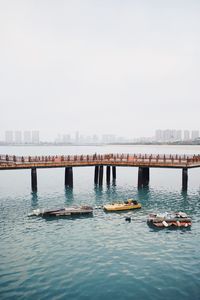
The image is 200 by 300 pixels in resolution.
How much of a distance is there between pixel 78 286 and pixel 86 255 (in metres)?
4.88

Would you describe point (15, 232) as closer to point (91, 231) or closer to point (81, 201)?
point (91, 231)

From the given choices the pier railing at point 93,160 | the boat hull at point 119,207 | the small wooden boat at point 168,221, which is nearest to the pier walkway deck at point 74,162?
the pier railing at point 93,160

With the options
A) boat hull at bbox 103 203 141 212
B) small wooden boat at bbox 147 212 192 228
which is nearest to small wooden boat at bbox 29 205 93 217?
boat hull at bbox 103 203 141 212

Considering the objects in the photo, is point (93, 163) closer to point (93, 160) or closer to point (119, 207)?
point (93, 160)

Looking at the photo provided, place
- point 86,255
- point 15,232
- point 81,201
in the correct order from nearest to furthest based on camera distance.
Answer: point 86,255, point 15,232, point 81,201

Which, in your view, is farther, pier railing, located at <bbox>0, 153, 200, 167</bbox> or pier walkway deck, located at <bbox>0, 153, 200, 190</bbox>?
pier railing, located at <bbox>0, 153, 200, 167</bbox>

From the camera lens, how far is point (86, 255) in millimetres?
24250

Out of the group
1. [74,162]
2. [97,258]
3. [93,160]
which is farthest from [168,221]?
[93,160]

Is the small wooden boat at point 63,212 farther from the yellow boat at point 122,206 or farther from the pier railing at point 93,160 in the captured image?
the pier railing at point 93,160

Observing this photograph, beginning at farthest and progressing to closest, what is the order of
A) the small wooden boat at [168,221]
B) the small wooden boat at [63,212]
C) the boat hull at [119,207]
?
the boat hull at [119,207] → the small wooden boat at [63,212] → the small wooden boat at [168,221]

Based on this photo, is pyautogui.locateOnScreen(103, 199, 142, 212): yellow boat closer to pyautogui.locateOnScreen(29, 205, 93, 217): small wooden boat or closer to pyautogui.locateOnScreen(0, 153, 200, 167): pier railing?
pyautogui.locateOnScreen(29, 205, 93, 217): small wooden boat

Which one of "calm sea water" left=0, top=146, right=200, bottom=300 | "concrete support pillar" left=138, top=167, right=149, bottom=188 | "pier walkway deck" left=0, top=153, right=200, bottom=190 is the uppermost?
"pier walkway deck" left=0, top=153, right=200, bottom=190

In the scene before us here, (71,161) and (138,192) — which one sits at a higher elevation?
(71,161)

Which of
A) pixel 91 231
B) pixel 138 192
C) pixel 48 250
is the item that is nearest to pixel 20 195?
pixel 138 192
